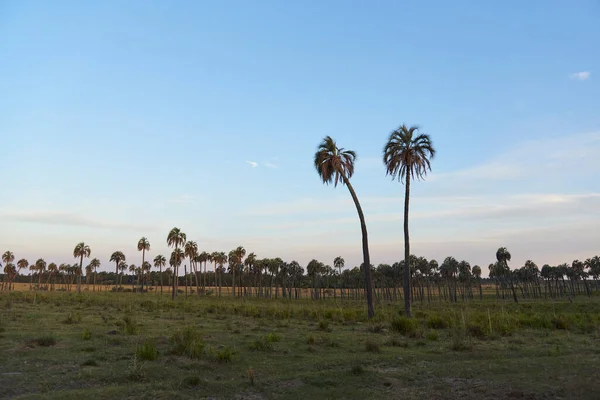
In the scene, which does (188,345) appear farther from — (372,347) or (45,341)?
(372,347)

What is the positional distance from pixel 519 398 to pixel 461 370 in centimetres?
266

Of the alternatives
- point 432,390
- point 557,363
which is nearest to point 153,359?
point 432,390

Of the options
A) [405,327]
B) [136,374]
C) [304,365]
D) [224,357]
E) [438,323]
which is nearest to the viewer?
[136,374]

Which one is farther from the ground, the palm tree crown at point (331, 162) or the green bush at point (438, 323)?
the palm tree crown at point (331, 162)

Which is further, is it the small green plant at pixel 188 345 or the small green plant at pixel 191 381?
the small green plant at pixel 188 345

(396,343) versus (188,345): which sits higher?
(188,345)

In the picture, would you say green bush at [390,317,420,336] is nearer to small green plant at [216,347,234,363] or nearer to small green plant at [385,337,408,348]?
small green plant at [385,337,408,348]

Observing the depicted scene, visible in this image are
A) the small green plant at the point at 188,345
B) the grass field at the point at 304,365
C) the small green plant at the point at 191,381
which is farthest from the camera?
the small green plant at the point at 188,345

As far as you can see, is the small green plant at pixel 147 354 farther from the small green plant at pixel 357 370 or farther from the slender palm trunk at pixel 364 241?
the slender palm trunk at pixel 364 241

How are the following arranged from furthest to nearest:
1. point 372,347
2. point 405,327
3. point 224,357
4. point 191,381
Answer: point 405,327 → point 372,347 → point 224,357 → point 191,381

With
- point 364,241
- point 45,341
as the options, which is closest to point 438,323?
point 364,241

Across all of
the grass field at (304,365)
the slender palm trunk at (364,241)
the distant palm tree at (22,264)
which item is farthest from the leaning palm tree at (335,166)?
the distant palm tree at (22,264)

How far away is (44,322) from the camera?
67.8 ft

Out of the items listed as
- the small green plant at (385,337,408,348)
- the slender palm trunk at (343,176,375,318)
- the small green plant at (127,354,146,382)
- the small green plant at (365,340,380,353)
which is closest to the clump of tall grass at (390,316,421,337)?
the small green plant at (385,337,408,348)
